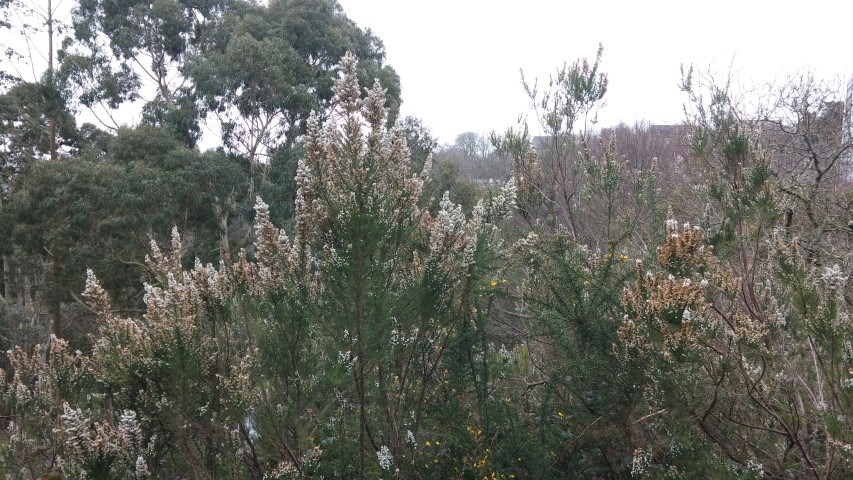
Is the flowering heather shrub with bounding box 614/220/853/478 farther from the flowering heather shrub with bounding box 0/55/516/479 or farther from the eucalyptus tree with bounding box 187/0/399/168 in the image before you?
the eucalyptus tree with bounding box 187/0/399/168

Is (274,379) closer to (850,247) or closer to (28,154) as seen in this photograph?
(850,247)

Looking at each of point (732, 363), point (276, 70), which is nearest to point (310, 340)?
point (732, 363)

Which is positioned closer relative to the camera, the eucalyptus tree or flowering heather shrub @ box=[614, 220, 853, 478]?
flowering heather shrub @ box=[614, 220, 853, 478]

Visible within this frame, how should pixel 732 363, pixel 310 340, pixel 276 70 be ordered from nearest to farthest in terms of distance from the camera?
1. pixel 732 363
2. pixel 310 340
3. pixel 276 70

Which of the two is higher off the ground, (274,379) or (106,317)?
(106,317)

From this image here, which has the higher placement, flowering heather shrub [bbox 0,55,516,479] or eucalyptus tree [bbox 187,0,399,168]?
eucalyptus tree [bbox 187,0,399,168]

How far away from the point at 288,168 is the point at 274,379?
10634 mm

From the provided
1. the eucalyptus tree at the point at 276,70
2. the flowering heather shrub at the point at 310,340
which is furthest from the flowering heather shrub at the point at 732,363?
the eucalyptus tree at the point at 276,70

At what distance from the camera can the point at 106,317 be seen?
2.97 metres

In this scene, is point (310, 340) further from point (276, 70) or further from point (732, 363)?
point (276, 70)

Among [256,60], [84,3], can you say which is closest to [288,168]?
[256,60]

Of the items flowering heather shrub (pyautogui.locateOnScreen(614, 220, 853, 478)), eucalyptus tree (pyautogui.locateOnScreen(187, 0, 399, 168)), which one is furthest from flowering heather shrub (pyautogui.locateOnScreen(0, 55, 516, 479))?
eucalyptus tree (pyautogui.locateOnScreen(187, 0, 399, 168))

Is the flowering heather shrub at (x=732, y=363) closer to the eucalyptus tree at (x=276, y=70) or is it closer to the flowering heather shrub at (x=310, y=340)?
the flowering heather shrub at (x=310, y=340)

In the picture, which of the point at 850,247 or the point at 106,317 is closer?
the point at 106,317
